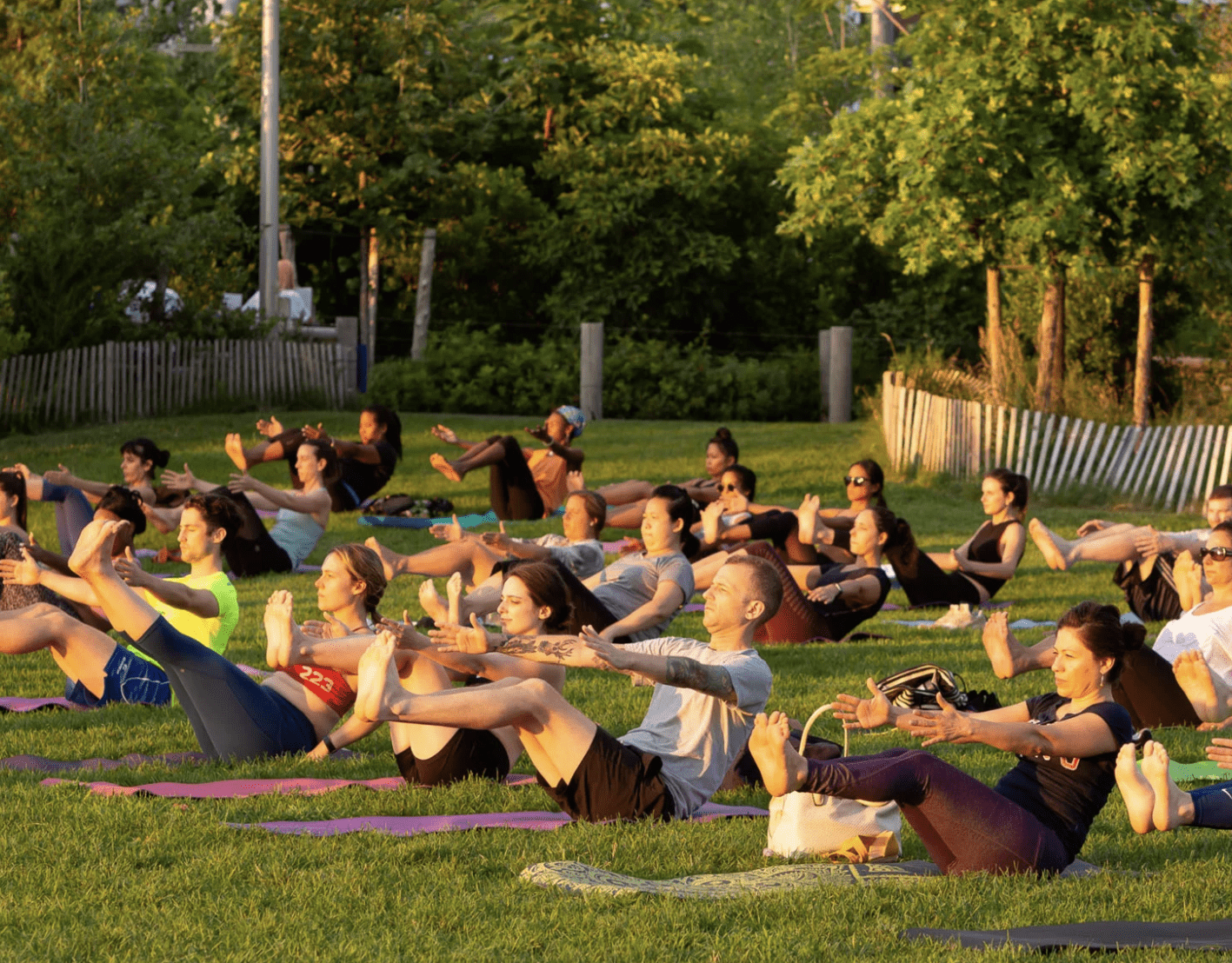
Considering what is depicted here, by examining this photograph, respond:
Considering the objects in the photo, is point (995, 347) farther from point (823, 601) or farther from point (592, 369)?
point (823, 601)

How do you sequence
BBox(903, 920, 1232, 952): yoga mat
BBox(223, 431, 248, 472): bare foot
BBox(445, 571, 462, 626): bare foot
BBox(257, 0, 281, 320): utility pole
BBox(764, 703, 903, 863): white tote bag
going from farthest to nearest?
1. BBox(257, 0, 281, 320): utility pole
2. BBox(223, 431, 248, 472): bare foot
3. BBox(445, 571, 462, 626): bare foot
4. BBox(764, 703, 903, 863): white tote bag
5. BBox(903, 920, 1232, 952): yoga mat

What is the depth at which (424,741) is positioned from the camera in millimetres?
7145

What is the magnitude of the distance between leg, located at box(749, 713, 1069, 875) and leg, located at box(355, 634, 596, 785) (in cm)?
97

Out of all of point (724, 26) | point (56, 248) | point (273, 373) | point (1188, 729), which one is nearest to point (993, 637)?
point (1188, 729)

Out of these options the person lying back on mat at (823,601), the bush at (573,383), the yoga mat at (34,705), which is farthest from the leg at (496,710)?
the bush at (573,383)

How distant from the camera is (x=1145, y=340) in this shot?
22188mm

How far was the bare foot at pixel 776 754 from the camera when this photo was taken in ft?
16.8

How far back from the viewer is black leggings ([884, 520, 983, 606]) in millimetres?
12523

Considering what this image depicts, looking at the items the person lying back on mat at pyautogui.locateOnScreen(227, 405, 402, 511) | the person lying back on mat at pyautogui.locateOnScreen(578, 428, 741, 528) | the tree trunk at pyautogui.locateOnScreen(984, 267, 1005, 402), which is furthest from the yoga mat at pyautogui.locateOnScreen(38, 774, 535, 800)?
the tree trunk at pyautogui.locateOnScreen(984, 267, 1005, 402)

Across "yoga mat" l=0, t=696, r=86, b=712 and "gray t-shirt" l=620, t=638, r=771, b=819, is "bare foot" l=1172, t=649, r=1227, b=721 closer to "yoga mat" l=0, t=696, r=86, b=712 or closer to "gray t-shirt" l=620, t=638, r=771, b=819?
"gray t-shirt" l=620, t=638, r=771, b=819

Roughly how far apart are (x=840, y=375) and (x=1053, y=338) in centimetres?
787

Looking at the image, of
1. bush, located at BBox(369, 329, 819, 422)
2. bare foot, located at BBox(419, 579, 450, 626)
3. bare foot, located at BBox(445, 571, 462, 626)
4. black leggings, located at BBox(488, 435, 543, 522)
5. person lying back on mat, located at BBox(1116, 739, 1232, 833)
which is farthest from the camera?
bush, located at BBox(369, 329, 819, 422)

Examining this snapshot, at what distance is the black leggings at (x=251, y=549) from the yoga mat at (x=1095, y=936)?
9674 mm

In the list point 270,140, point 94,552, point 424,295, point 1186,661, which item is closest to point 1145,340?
point 270,140
